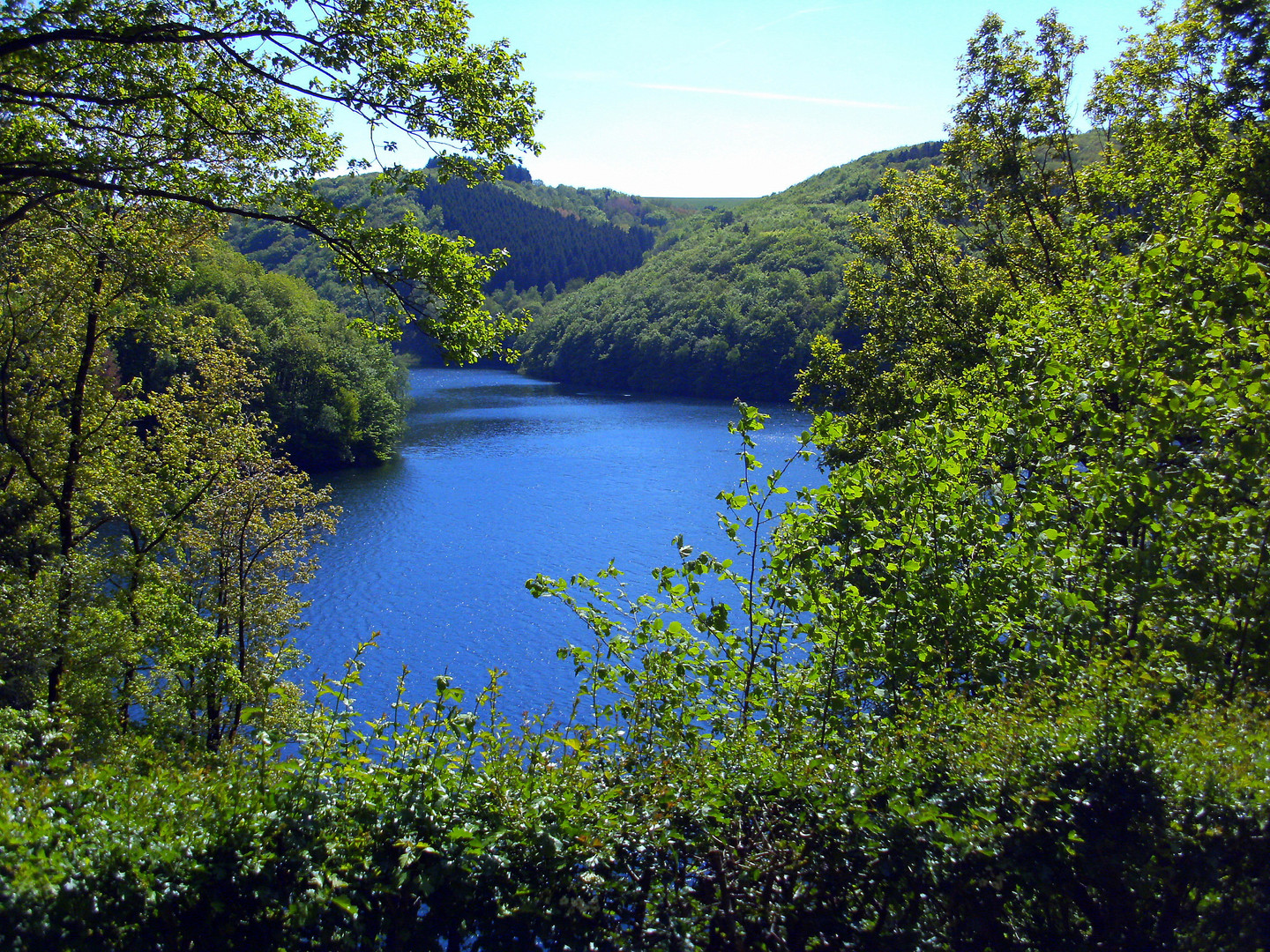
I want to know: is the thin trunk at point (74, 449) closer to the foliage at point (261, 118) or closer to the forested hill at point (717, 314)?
the foliage at point (261, 118)

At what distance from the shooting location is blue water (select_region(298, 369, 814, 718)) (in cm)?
2494

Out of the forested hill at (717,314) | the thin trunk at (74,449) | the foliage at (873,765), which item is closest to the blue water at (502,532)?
the thin trunk at (74,449)

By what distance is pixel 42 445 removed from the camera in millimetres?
12945

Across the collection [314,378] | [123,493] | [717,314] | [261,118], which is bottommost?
[123,493]

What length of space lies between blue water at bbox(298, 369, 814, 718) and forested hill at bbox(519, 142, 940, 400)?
63.2 ft

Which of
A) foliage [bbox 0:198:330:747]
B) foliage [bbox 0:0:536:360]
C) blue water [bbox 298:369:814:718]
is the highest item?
foliage [bbox 0:0:536:360]

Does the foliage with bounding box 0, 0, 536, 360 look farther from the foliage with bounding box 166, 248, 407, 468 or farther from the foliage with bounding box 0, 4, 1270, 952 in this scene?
the foliage with bounding box 166, 248, 407, 468

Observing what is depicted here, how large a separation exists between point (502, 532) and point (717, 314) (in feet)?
214

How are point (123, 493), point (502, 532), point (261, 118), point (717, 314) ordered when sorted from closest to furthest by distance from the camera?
1. point (261, 118)
2. point (123, 493)
3. point (502, 532)
4. point (717, 314)

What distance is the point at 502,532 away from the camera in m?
36.4

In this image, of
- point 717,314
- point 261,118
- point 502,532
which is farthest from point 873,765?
point 717,314

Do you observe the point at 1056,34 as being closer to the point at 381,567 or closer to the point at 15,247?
the point at 15,247

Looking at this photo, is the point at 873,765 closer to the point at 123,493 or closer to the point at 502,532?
the point at 123,493

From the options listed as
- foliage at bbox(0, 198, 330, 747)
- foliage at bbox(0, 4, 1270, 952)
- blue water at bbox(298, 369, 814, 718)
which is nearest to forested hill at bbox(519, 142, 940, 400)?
blue water at bbox(298, 369, 814, 718)
